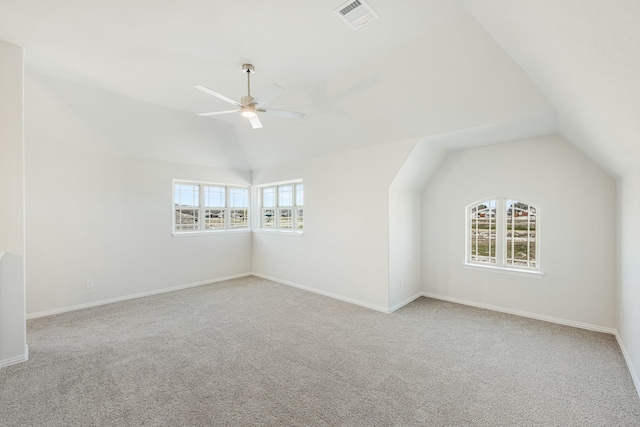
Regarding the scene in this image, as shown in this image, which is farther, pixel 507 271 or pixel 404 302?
pixel 404 302

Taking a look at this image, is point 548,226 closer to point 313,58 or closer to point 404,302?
point 404,302

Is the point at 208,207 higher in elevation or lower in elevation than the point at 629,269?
higher

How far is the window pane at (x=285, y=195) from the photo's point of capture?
6.10 meters

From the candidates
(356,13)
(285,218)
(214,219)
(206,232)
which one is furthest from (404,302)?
(214,219)

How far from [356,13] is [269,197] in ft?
15.8

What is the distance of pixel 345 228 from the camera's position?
4.75 m

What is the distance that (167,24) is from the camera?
233cm

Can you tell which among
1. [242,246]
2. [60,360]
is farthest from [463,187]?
[60,360]

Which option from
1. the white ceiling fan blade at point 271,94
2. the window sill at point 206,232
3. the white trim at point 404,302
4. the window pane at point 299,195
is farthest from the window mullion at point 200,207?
the white trim at point 404,302

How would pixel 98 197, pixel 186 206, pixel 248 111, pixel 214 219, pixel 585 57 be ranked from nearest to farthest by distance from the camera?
pixel 585 57, pixel 248 111, pixel 98 197, pixel 186 206, pixel 214 219

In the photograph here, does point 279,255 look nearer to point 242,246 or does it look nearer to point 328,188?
point 242,246

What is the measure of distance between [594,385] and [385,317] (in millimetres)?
2135

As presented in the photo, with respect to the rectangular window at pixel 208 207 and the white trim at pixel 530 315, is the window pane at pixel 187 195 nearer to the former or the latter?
the rectangular window at pixel 208 207

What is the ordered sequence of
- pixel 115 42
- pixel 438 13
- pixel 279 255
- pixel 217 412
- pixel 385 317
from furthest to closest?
pixel 279 255
pixel 385 317
pixel 115 42
pixel 438 13
pixel 217 412
